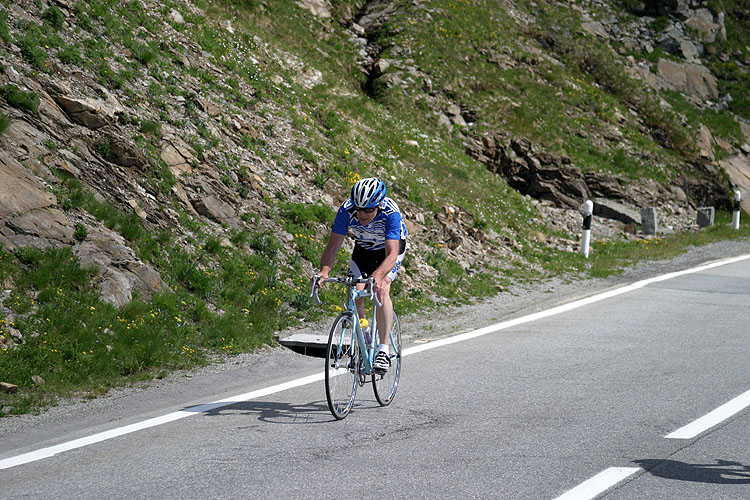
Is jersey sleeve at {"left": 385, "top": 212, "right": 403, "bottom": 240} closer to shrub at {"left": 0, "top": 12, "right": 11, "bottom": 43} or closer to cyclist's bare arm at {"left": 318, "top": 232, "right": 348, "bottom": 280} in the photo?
cyclist's bare arm at {"left": 318, "top": 232, "right": 348, "bottom": 280}

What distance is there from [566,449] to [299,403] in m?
2.36

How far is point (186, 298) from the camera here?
29.3ft

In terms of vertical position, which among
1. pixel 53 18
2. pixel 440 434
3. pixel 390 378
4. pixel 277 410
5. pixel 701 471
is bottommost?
pixel 701 471

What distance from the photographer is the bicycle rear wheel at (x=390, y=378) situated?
6582 millimetres

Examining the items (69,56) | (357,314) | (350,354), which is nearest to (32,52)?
(69,56)

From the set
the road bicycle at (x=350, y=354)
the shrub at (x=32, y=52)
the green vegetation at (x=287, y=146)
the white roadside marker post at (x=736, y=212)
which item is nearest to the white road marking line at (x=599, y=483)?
the road bicycle at (x=350, y=354)

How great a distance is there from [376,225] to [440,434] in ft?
6.17

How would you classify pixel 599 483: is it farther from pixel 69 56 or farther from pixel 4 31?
pixel 4 31

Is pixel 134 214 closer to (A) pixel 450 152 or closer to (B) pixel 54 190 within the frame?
(B) pixel 54 190

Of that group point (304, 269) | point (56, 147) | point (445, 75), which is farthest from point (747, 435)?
point (445, 75)

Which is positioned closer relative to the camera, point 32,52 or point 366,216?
point 366,216

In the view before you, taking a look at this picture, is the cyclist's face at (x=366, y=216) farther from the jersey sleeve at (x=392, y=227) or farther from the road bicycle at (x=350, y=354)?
the road bicycle at (x=350, y=354)

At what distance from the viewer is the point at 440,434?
5.67m

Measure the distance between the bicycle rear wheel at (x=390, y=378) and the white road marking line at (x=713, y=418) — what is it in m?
2.31
